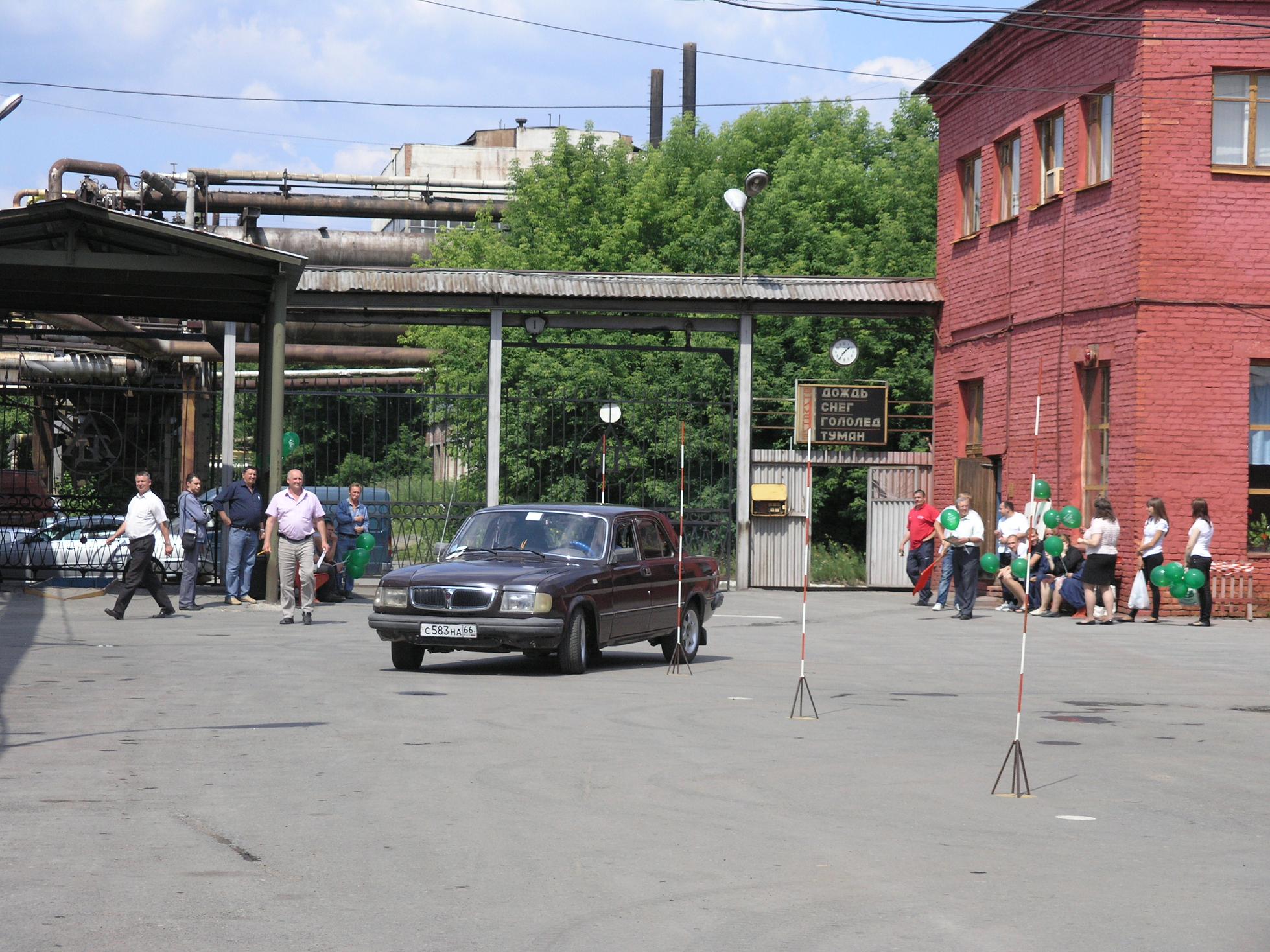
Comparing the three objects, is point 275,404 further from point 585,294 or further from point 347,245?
point 347,245

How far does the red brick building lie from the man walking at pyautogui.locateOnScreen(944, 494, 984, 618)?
1.83 metres

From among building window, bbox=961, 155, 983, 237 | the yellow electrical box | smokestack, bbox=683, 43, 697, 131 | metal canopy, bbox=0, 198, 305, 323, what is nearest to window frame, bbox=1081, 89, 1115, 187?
building window, bbox=961, 155, 983, 237

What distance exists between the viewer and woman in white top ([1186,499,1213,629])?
2220cm

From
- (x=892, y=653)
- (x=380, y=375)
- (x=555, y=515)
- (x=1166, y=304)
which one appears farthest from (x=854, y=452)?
(x=380, y=375)

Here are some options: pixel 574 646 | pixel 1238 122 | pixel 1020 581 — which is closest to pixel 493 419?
pixel 1020 581

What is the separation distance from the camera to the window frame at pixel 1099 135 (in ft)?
80.1

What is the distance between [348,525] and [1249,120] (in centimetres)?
1424

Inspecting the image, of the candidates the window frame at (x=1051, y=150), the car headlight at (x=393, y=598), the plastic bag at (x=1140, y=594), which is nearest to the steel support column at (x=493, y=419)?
the window frame at (x=1051, y=150)

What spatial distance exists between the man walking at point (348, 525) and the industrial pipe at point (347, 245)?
1205 cm

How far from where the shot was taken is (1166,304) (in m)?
23.1

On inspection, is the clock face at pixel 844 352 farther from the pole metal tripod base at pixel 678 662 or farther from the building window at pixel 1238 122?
the pole metal tripod base at pixel 678 662

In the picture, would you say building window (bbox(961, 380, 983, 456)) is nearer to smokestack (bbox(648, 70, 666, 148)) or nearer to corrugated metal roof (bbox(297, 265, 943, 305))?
corrugated metal roof (bbox(297, 265, 943, 305))

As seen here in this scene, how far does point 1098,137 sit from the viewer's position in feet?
82.1

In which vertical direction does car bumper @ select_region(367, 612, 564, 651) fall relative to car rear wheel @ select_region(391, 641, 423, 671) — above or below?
above
